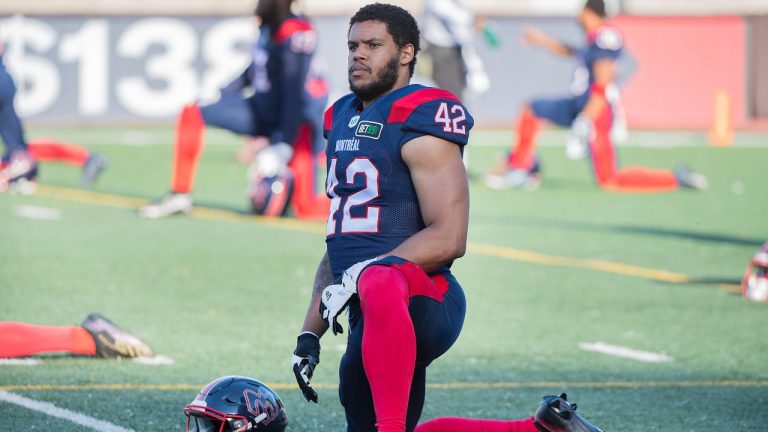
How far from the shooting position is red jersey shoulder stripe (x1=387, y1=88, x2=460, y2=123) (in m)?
4.76

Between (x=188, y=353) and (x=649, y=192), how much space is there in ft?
31.4

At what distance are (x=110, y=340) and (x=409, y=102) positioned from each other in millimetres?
2484

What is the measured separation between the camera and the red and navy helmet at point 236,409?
4.72 m

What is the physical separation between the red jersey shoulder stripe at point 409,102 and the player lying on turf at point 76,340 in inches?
95.5

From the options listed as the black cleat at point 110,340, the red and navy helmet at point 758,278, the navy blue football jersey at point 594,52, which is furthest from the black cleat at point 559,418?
the navy blue football jersey at point 594,52

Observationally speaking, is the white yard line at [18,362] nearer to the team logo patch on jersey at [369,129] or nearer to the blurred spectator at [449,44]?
the team logo patch on jersey at [369,129]

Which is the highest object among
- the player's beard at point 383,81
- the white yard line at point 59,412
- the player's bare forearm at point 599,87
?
the player's beard at point 383,81

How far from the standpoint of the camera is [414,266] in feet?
15.1

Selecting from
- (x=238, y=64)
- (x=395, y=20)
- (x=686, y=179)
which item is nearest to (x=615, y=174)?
(x=686, y=179)

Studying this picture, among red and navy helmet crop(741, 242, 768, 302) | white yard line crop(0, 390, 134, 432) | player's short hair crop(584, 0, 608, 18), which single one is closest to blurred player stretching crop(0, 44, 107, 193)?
player's short hair crop(584, 0, 608, 18)

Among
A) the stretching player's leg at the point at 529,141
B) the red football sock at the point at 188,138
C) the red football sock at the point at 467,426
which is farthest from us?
the stretching player's leg at the point at 529,141

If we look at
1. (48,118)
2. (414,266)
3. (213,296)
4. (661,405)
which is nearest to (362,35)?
(414,266)

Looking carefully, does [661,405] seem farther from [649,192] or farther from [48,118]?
[48,118]

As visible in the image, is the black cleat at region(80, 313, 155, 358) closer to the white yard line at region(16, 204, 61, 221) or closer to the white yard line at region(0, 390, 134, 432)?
the white yard line at region(0, 390, 134, 432)
